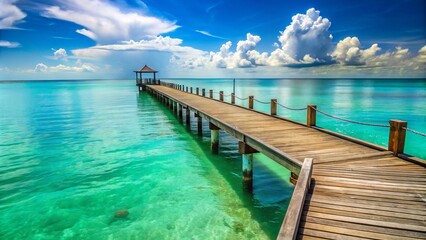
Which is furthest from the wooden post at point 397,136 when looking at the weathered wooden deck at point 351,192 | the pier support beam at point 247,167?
the pier support beam at point 247,167

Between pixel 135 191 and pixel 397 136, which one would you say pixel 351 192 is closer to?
pixel 397 136

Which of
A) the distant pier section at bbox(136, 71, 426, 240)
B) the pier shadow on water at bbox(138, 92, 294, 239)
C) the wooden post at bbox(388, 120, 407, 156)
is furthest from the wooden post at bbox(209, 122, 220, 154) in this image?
the wooden post at bbox(388, 120, 407, 156)

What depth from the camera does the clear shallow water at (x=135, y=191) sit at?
6.21 m

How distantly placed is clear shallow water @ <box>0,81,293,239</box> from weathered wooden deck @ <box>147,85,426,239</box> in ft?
6.09

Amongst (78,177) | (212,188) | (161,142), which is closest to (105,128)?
(161,142)

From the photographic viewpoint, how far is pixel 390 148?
6.02 metres

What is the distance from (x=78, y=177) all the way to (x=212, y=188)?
4.82 m

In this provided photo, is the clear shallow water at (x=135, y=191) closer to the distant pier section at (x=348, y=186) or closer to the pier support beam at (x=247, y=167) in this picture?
the pier support beam at (x=247, y=167)

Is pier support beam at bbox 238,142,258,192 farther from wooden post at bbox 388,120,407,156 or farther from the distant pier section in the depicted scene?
wooden post at bbox 388,120,407,156

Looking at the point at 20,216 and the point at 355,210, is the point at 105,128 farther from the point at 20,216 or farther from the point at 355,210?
the point at 355,210

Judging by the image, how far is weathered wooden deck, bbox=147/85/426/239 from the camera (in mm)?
3221

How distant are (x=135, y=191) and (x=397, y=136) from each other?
713cm

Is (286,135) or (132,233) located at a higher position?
(286,135)

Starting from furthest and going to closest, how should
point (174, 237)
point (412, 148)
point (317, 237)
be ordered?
point (412, 148) < point (174, 237) < point (317, 237)
